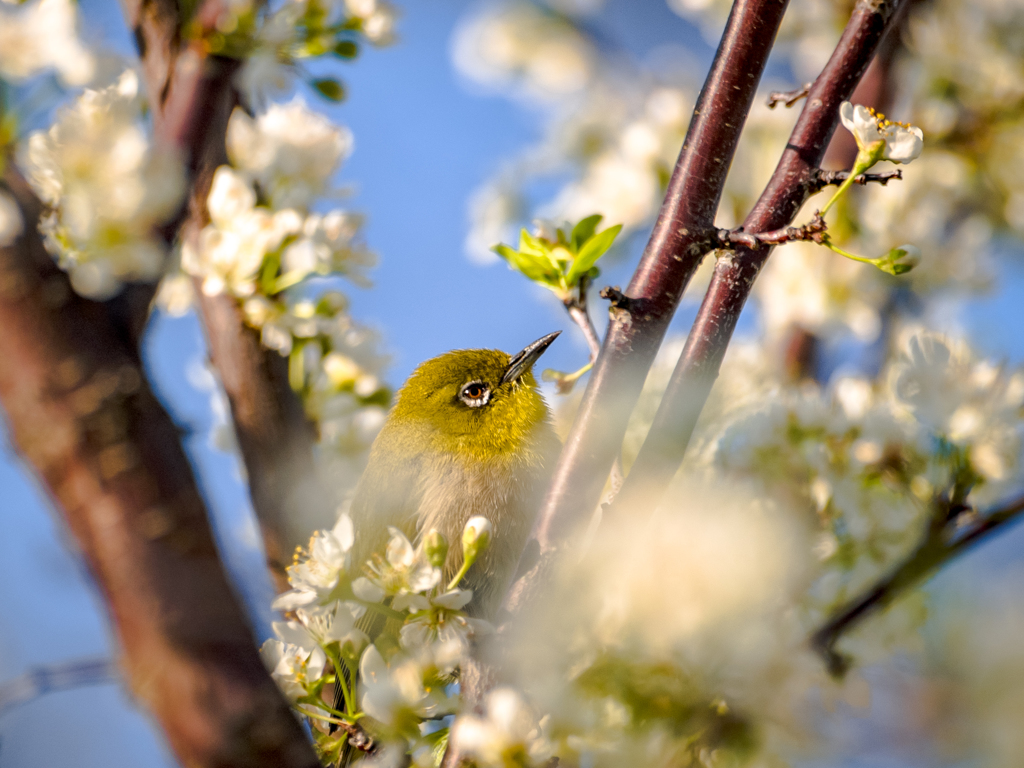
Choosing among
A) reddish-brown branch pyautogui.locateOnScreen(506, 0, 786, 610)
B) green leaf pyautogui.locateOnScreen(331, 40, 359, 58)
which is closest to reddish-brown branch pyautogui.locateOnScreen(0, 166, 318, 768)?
reddish-brown branch pyautogui.locateOnScreen(506, 0, 786, 610)

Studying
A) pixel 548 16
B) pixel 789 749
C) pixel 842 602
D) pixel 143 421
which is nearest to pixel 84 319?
pixel 143 421

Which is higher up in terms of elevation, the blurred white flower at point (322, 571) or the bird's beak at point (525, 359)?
the bird's beak at point (525, 359)

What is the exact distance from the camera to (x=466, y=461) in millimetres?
2043

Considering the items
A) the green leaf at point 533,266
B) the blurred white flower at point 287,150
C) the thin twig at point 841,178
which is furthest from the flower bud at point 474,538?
the blurred white flower at point 287,150

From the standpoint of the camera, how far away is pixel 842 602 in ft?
5.06

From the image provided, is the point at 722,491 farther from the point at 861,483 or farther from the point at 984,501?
the point at 984,501

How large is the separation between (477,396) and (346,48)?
103cm

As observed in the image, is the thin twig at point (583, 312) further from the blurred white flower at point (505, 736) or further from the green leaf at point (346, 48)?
the green leaf at point (346, 48)

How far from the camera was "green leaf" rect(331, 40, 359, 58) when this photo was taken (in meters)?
2.01

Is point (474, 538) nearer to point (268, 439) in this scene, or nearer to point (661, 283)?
point (661, 283)

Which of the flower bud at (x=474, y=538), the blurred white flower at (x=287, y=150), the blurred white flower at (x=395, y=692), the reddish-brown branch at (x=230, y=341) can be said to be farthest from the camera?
the blurred white flower at (x=287, y=150)

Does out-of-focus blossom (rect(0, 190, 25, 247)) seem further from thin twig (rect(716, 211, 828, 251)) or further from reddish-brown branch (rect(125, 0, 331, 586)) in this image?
thin twig (rect(716, 211, 828, 251))

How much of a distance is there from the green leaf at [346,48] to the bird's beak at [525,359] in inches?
36.7

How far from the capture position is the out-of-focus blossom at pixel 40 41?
1.51 meters
